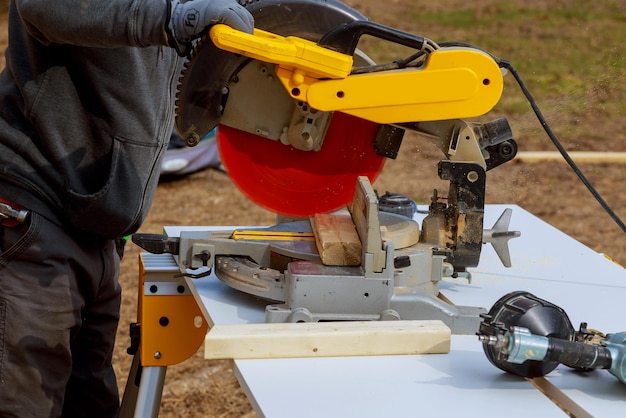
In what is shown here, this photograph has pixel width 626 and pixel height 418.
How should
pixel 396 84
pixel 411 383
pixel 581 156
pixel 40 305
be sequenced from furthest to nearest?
pixel 581 156 < pixel 40 305 < pixel 396 84 < pixel 411 383

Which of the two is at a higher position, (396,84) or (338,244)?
(396,84)

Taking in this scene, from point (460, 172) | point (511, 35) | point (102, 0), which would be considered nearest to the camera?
point (102, 0)

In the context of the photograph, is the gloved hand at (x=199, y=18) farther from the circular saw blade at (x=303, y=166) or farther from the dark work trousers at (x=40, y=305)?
the dark work trousers at (x=40, y=305)

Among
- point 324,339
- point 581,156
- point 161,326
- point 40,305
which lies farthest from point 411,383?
point 581,156

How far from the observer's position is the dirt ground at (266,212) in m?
4.00

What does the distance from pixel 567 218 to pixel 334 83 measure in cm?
463

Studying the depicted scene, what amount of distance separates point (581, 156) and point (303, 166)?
200 inches

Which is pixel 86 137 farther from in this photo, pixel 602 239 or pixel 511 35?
pixel 511 35

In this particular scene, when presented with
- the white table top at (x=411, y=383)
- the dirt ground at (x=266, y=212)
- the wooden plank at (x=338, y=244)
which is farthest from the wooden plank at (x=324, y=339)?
the dirt ground at (x=266, y=212)

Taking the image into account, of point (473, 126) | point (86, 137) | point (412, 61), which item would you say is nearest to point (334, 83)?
point (412, 61)

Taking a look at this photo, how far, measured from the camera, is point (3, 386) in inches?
91.7

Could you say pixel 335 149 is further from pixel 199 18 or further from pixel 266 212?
pixel 266 212

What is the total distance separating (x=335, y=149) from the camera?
90.4 inches

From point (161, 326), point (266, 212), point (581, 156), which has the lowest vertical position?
point (266, 212)
